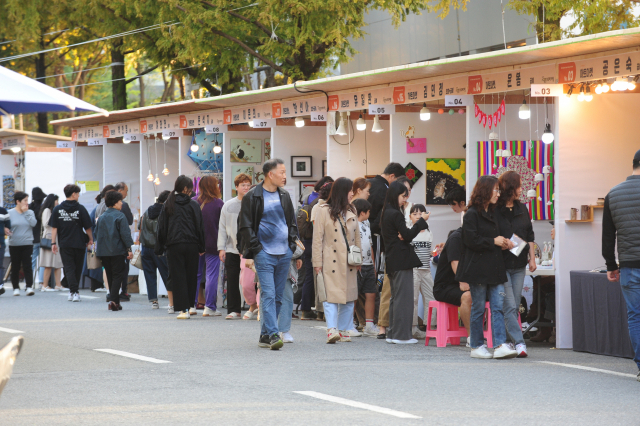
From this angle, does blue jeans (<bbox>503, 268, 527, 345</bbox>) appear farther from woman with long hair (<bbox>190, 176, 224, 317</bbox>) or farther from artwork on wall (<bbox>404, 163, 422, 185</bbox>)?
woman with long hair (<bbox>190, 176, 224, 317</bbox>)

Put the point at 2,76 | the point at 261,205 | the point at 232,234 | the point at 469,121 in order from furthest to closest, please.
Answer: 1. the point at 232,234
2. the point at 469,121
3. the point at 261,205
4. the point at 2,76

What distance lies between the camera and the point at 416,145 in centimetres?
1302

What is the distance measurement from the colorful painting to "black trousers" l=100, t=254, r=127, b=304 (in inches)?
180

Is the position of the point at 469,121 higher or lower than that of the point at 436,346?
higher

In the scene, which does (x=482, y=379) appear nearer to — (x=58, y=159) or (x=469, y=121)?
(x=469, y=121)

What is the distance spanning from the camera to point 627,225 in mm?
7598

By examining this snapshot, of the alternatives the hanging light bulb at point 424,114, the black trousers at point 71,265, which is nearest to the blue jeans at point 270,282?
the hanging light bulb at point 424,114

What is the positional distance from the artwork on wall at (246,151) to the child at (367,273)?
5.95 meters

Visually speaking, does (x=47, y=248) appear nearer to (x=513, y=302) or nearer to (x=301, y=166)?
(x=301, y=166)

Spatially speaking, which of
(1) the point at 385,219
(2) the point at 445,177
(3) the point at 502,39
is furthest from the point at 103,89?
(1) the point at 385,219

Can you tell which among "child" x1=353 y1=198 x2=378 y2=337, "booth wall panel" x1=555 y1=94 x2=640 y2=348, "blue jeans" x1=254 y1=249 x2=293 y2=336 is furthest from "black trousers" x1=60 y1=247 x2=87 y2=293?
"booth wall panel" x1=555 y1=94 x2=640 y2=348

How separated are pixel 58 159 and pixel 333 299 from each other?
573 inches

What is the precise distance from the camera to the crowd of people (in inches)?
346

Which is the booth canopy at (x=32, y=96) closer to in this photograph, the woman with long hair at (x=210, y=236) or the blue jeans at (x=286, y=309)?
the blue jeans at (x=286, y=309)
